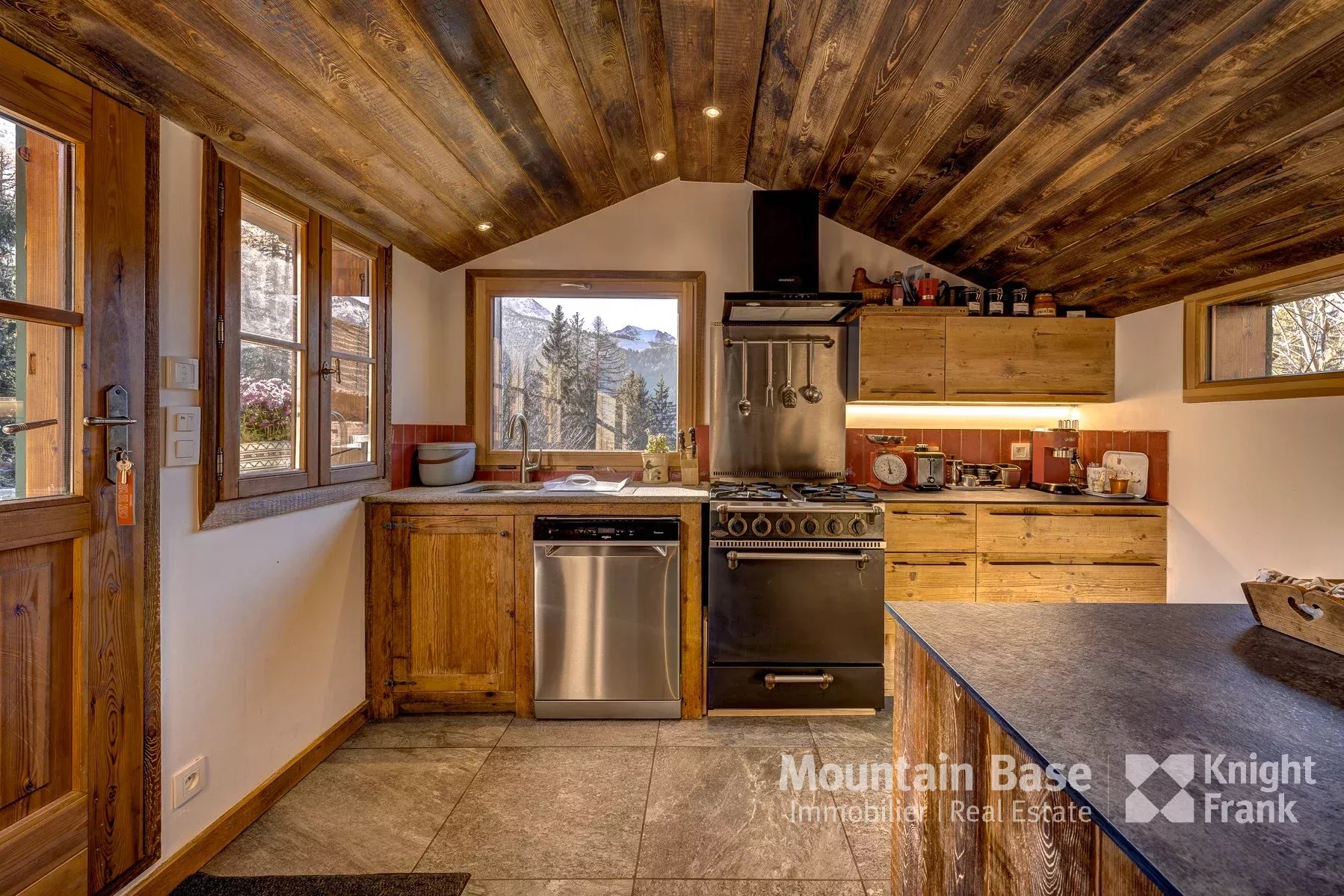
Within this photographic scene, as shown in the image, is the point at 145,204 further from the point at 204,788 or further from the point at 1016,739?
the point at 1016,739

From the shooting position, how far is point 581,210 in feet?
10.4

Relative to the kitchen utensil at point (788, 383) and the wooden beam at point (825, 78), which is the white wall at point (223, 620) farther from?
the kitchen utensil at point (788, 383)

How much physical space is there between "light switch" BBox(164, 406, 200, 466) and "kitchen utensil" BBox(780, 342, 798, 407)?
2.59 meters

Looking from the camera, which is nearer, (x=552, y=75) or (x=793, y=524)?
(x=552, y=75)

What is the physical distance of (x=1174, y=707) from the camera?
79 cm

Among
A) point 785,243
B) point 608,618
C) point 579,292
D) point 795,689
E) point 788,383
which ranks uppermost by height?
point 785,243

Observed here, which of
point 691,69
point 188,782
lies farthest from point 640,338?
point 188,782

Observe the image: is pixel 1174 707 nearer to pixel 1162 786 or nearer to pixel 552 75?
pixel 1162 786

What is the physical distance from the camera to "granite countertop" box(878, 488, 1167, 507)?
105 inches

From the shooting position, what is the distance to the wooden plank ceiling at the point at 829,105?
1.45 m

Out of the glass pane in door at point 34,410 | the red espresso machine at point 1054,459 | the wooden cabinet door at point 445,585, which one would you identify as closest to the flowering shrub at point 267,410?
the glass pane in door at point 34,410

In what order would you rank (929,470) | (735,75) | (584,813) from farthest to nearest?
(929,470) → (735,75) → (584,813)

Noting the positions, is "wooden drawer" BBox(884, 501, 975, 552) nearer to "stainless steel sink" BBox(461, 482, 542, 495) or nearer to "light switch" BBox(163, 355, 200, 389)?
"stainless steel sink" BBox(461, 482, 542, 495)

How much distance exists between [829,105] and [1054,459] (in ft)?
7.36
